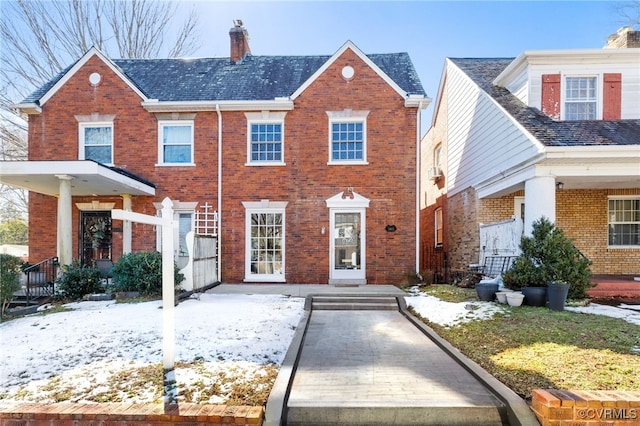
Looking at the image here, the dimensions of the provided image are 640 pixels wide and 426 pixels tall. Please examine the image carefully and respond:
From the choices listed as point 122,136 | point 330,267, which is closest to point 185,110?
point 122,136

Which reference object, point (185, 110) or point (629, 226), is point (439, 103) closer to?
point (629, 226)

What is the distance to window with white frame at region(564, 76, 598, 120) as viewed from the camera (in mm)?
10602

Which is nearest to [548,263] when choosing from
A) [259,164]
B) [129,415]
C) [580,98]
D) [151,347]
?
[580,98]

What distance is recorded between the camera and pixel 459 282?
1153 cm

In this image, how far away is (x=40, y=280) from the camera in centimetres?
1021

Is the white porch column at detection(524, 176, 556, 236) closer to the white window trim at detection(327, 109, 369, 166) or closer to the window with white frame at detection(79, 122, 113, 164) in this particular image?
the white window trim at detection(327, 109, 369, 166)

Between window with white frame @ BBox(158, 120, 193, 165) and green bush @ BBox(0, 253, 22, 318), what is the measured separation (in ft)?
17.7

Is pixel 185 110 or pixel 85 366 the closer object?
pixel 85 366

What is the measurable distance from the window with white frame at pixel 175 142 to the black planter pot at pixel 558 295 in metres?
11.0

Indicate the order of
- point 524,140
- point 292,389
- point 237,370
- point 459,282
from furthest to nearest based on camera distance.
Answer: point 459,282 → point 524,140 → point 237,370 → point 292,389

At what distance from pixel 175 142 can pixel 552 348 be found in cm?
1176

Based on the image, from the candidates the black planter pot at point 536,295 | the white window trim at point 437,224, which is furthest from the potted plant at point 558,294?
the white window trim at point 437,224

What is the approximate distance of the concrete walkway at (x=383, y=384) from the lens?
361 centimetres

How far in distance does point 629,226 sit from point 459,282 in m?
5.82
